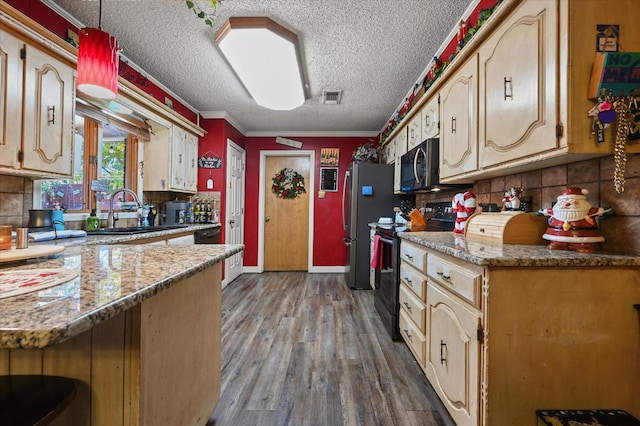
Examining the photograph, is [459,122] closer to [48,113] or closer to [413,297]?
[413,297]

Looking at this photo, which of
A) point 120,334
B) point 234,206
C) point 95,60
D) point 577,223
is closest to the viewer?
point 120,334

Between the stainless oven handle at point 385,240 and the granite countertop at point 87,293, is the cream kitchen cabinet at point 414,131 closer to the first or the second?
the stainless oven handle at point 385,240

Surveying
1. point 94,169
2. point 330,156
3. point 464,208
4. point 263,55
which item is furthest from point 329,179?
point 94,169

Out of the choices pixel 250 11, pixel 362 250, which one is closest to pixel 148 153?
pixel 250 11

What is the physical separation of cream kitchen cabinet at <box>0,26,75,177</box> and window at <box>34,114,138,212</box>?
26 cm

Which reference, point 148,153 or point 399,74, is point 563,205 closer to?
point 399,74

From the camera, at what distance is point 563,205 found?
4.13 ft

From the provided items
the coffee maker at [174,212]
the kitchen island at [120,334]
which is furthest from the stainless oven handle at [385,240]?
the coffee maker at [174,212]

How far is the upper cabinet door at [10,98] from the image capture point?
1.60 meters

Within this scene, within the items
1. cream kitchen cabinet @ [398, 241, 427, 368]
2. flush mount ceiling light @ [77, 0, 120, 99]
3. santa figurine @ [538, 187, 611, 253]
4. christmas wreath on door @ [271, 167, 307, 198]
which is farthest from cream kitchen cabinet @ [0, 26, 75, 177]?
christmas wreath on door @ [271, 167, 307, 198]

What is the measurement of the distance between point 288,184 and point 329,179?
2.38 feet

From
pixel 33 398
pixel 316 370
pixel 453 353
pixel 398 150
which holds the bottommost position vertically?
pixel 316 370

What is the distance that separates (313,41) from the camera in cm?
233

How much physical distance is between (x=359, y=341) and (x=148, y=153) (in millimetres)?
3046
